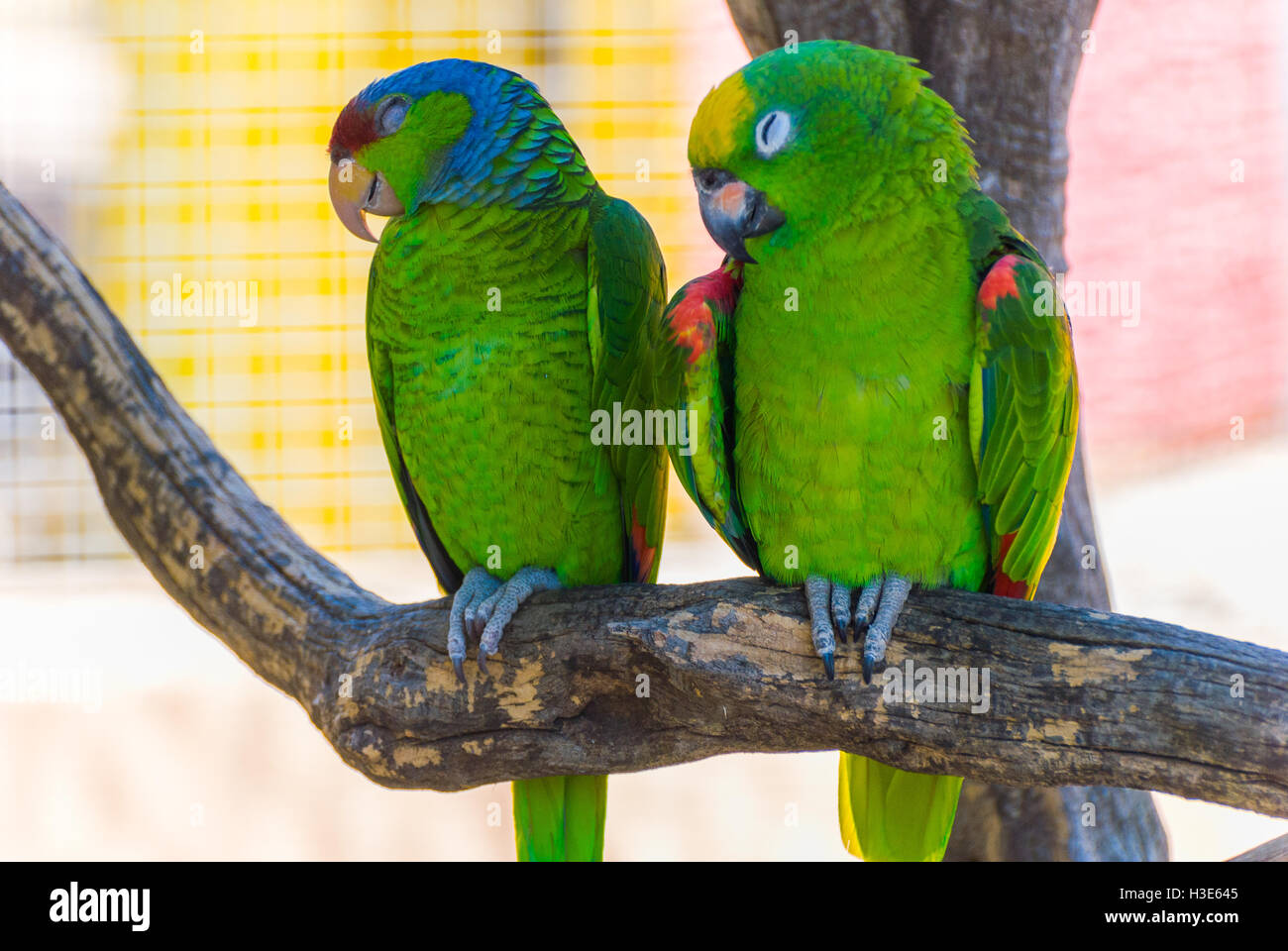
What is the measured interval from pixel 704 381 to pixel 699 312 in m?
0.08

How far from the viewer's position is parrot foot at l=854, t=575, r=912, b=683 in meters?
1.13

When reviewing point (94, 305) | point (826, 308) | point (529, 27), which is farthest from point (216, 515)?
point (529, 27)

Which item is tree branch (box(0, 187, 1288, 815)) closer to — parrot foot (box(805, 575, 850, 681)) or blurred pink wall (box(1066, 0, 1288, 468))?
parrot foot (box(805, 575, 850, 681))

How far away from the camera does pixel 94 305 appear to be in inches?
62.7

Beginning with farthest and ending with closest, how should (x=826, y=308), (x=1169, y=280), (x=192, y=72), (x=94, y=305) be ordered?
(x=192, y=72)
(x=1169, y=280)
(x=94, y=305)
(x=826, y=308)

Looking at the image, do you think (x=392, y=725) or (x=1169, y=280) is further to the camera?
(x=1169, y=280)

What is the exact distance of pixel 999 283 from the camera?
1.14 m

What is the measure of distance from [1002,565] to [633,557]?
1.55ft

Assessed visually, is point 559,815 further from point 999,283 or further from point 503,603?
point 999,283

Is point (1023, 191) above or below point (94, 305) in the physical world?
above

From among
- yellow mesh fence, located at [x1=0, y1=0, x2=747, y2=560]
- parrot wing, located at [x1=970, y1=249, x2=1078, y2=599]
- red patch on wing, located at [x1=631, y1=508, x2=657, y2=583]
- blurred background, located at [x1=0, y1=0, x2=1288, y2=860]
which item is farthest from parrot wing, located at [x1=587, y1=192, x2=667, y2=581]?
yellow mesh fence, located at [x1=0, y1=0, x2=747, y2=560]

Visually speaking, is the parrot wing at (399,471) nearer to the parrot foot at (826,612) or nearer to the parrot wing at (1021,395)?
the parrot foot at (826,612)

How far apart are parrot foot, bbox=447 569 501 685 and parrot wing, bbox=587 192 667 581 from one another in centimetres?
20

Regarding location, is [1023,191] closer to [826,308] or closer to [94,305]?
[826,308]
